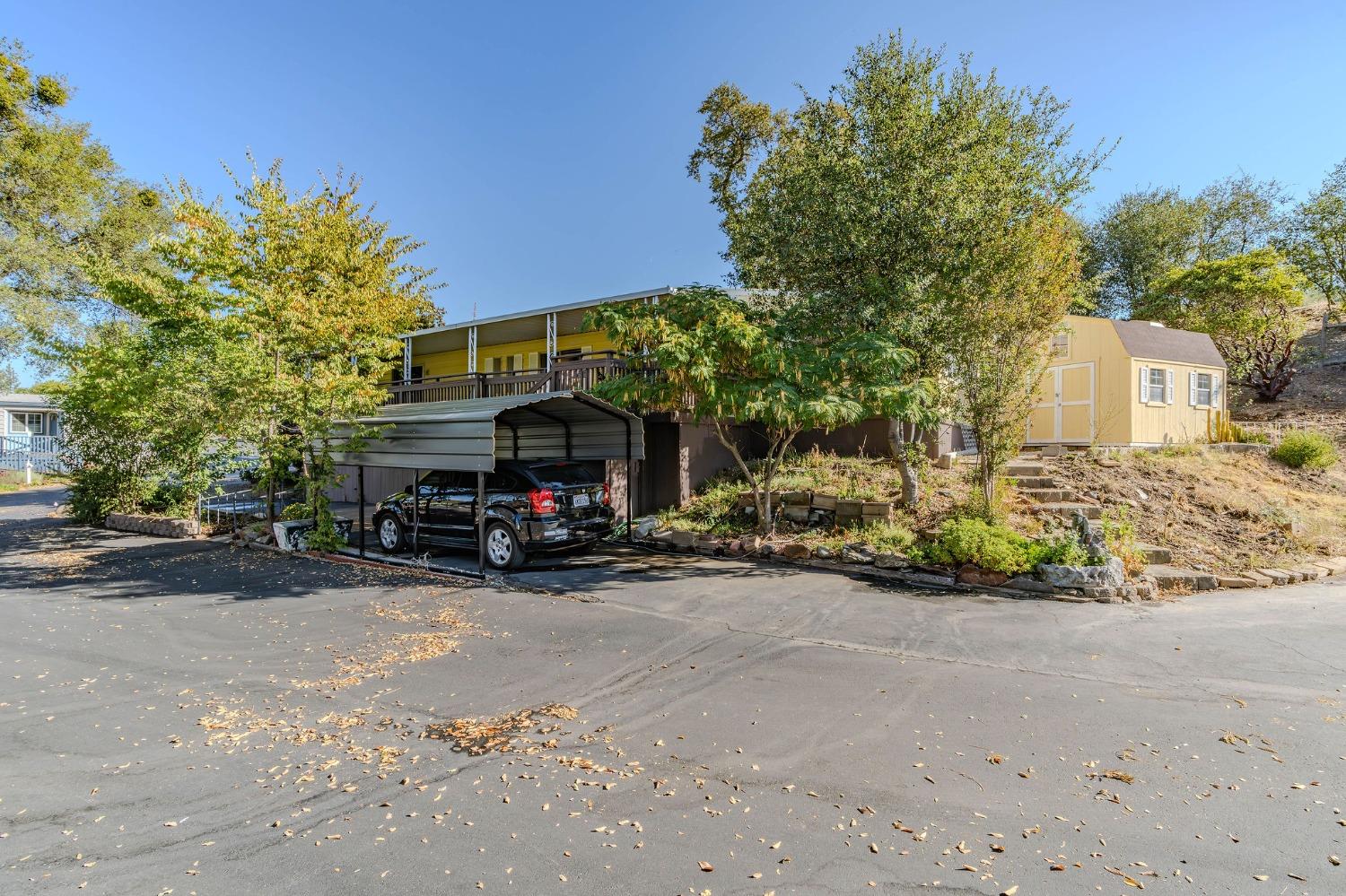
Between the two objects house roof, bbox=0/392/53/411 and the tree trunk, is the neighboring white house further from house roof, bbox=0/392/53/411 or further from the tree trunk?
the tree trunk

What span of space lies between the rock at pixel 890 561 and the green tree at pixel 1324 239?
2813 cm

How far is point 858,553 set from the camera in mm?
9797

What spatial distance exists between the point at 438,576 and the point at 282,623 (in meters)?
2.75

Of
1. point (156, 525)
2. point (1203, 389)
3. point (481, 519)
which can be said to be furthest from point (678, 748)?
point (1203, 389)

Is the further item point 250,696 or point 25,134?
point 25,134

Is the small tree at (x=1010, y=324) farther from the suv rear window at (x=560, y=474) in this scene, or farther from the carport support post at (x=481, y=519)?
the carport support post at (x=481, y=519)

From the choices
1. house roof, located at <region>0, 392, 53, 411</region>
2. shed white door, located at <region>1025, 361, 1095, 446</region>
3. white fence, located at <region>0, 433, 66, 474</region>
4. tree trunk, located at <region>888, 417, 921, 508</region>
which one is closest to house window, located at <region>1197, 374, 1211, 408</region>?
shed white door, located at <region>1025, 361, 1095, 446</region>

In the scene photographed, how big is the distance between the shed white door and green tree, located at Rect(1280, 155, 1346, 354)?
1680cm

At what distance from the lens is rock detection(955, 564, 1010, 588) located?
851cm

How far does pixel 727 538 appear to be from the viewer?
11.4m

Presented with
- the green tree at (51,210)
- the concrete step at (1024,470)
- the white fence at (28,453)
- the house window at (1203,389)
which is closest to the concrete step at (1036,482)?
the concrete step at (1024,470)

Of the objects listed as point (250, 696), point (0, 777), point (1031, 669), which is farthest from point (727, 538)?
point (0, 777)

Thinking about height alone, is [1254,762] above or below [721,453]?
below

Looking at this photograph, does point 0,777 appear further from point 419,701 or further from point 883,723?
point 883,723
